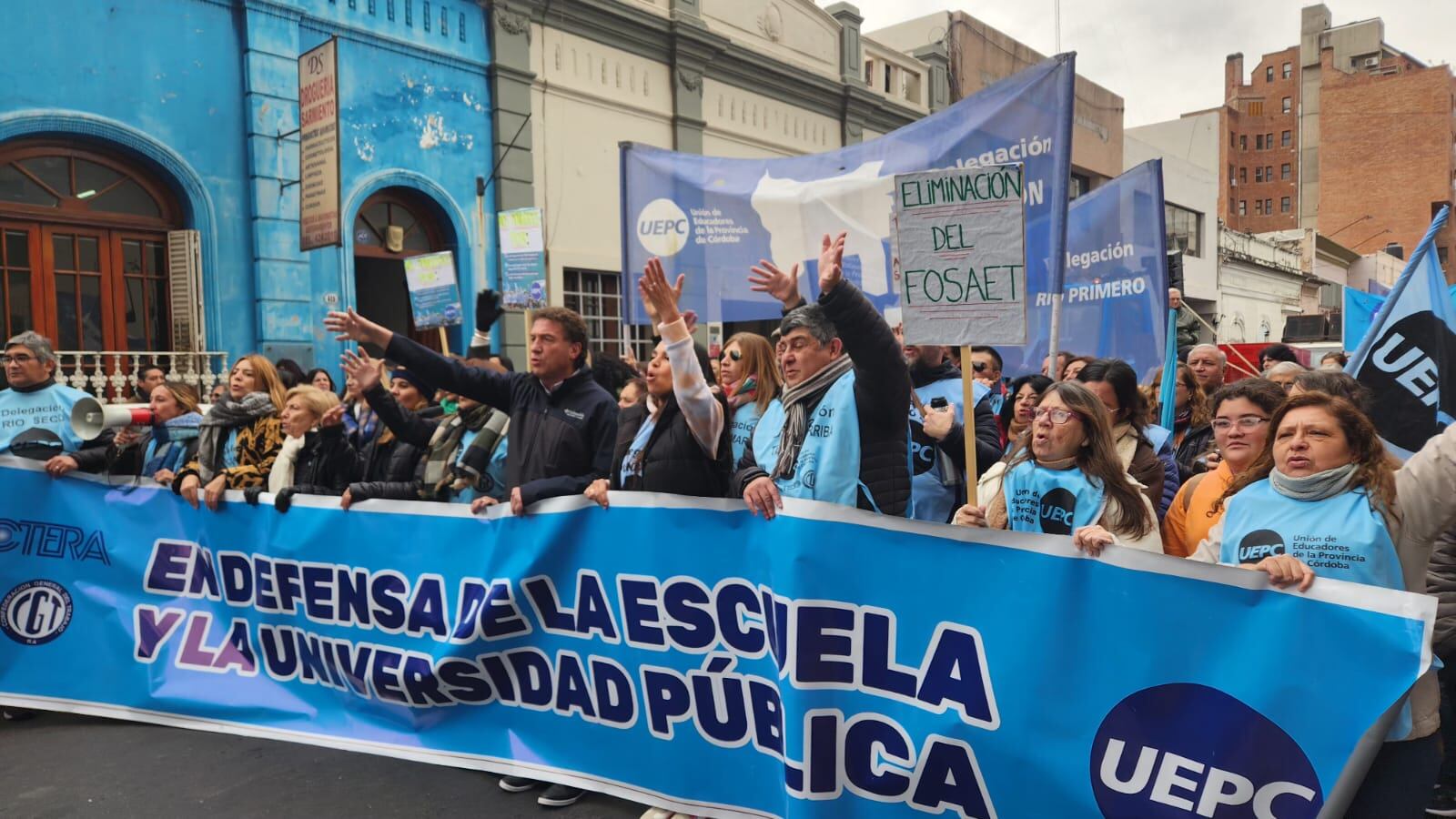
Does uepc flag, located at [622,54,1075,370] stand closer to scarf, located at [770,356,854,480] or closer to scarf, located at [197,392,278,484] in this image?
scarf, located at [770,356,854,480]

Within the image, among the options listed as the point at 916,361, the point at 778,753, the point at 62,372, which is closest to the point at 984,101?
the point at 916,361

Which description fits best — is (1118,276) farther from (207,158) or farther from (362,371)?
(207,158)

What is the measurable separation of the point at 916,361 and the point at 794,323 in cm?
149

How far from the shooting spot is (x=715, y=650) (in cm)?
A: 337

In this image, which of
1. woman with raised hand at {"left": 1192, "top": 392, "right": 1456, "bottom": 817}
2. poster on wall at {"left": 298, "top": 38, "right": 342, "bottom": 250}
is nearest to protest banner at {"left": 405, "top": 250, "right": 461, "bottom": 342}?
poster on wall at {"left": 298, "top": 38, "right": 342, "bottom": 250}

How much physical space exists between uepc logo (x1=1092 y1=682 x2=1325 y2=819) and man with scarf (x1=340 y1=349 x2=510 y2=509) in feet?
9.72

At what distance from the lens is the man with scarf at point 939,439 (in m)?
4.11

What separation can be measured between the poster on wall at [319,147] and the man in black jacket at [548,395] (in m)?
6.73

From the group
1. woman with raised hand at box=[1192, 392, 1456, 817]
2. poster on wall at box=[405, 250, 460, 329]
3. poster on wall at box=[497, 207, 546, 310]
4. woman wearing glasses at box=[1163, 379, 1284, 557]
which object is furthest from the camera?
poster on wall at box=[497, 207, 546, 310]

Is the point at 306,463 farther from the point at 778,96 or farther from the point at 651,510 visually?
the point at 778,96

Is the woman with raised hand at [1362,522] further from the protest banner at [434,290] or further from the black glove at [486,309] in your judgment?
the protest banner at [434,290]

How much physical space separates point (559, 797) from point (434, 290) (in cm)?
580

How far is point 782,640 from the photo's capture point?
124 inches

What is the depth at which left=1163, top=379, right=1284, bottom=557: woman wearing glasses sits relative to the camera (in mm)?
3396
